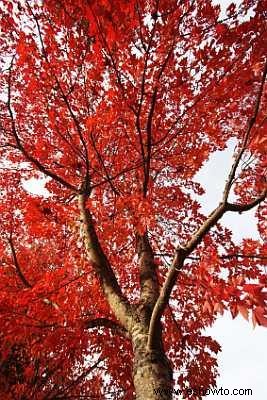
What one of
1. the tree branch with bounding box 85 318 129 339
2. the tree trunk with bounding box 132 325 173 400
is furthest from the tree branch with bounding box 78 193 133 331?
the tree trunk with bounding box 132 325 173 400

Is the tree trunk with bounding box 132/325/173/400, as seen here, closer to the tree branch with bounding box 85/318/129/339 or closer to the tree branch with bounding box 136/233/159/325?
the tree branch with bounding box 136/233/159/325

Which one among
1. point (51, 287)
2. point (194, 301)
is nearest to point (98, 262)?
point (51, 287)

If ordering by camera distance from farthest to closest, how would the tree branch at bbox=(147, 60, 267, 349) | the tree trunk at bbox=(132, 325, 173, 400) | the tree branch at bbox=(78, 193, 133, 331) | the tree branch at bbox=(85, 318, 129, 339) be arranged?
1. the tree branch at bbox=(85, 318, 129, 339)
2. the tree branch at bbox=(78, 193, 133, 331)
3. the tree trunk at bbox=(132, 325, 173, 400)
4. the tree branch at bbox=(147, 60, 267, 349)

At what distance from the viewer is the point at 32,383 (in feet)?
35.2

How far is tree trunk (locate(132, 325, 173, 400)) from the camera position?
4.23m

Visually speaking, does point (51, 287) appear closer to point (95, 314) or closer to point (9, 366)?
point (95, 314)

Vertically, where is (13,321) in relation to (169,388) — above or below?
above

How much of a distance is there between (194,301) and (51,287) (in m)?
4.50

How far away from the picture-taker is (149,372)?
439cm

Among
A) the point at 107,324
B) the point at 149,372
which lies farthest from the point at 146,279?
the point at 149,372

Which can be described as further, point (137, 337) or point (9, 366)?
point (9, 366)

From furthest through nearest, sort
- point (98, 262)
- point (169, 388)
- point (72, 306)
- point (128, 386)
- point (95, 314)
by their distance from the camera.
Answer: point (128, 386)
point (95, 314)
point (72, 306)
point (98, 262)
point (169, 388)

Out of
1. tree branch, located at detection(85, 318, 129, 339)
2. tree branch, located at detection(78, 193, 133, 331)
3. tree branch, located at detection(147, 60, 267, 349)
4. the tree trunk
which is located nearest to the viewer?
tree branch, located at detection(147, 60, 267, 349)

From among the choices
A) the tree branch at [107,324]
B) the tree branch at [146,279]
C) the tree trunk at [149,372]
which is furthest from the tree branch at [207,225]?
the tree branch at [107,324]
